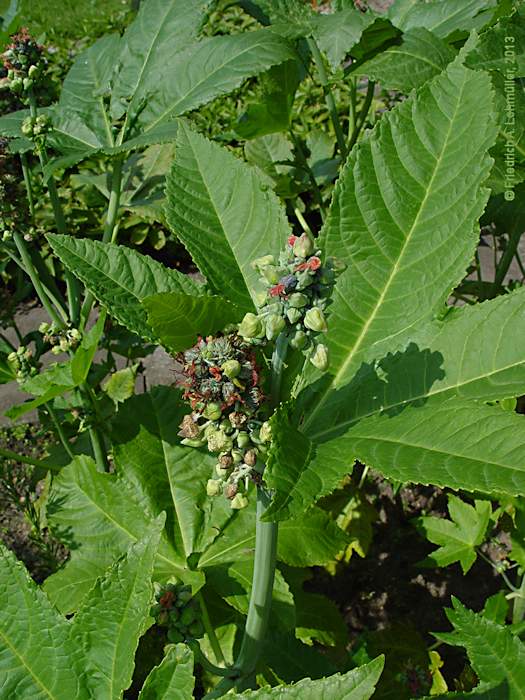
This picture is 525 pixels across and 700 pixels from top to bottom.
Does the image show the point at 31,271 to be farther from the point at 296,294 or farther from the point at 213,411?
the point at 296,294

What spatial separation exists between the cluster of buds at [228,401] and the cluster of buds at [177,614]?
45 centimetres

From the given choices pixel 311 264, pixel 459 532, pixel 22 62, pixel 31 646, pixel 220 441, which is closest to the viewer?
pixel 311 264

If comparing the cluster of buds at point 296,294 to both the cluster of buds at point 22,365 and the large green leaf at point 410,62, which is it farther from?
the cluster of buds at point 22,365

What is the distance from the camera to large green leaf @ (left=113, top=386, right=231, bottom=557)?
1.86 m

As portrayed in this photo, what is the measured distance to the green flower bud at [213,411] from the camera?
0.99m

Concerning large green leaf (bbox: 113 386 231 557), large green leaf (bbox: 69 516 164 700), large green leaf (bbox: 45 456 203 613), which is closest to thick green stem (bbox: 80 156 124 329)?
large green leaf (bbox: 113 386 231 557)

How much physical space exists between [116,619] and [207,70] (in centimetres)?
155

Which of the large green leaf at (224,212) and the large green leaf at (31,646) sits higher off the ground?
the large green leaf at (224,212)

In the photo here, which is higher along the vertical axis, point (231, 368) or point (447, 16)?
point (447, 16)

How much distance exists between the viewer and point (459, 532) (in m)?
2.47

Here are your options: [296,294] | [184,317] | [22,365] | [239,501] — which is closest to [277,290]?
[296,294]

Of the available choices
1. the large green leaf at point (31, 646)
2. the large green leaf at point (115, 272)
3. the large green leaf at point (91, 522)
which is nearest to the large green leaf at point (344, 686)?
the large green leaf at point (31, 646)

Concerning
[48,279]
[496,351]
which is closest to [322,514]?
[496,351]

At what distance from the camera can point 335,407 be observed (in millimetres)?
1227
